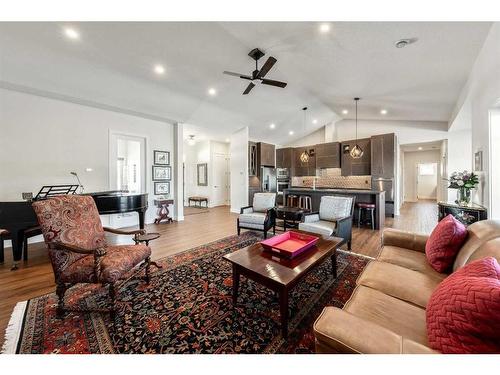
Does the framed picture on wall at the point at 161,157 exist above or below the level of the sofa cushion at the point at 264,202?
above

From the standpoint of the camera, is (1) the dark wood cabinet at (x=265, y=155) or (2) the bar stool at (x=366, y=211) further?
(1) the dark wood cabinet at (x=265, y=155)

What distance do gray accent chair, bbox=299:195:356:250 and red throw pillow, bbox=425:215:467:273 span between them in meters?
1.37

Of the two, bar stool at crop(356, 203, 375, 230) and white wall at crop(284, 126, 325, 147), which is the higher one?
white wall at crop(284, 126, 325, 147)

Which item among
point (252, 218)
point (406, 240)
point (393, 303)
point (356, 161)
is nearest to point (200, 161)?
point (252, 218)

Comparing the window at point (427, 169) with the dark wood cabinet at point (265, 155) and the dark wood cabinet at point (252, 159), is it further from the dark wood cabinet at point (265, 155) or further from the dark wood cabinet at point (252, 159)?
the dark wood cabinet at point (252, 159)

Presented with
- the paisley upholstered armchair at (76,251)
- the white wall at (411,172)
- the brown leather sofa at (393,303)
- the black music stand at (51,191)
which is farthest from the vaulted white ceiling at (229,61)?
the white wall at (411,172)

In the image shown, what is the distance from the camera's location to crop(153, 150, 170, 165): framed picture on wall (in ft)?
18.7

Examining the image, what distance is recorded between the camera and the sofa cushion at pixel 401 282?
1.40 m

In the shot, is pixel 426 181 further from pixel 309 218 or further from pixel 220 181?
pixel 309 218

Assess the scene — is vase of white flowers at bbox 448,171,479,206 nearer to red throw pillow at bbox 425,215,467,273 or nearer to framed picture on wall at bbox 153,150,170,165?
red throw pillow at bbox 425,215,467,273

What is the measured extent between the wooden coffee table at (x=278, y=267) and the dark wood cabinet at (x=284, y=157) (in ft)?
22.9

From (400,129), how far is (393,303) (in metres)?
7.55

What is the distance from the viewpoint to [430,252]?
5.99 ft

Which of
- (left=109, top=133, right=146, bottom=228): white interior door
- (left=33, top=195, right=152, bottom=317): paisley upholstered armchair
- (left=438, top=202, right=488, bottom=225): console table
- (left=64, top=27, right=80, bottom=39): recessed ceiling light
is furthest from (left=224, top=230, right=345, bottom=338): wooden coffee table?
(left=109, top=133, right=146, bottom=228): white interior door
